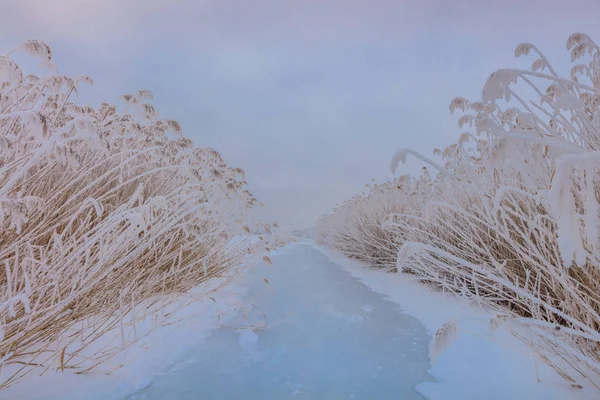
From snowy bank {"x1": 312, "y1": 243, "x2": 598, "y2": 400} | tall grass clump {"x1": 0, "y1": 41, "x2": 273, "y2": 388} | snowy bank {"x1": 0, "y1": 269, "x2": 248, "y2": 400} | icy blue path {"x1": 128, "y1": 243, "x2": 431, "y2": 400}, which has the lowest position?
snowy bank {"x1": 312, "y1": 243, "x2": 598, "y2": 400}

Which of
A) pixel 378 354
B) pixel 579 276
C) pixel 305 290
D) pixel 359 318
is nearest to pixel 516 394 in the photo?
pixel 579 276

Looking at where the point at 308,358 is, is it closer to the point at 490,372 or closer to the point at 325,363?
the point at 325,363

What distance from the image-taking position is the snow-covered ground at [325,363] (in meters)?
1.38

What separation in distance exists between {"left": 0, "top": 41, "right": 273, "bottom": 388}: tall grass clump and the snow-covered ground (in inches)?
6.4

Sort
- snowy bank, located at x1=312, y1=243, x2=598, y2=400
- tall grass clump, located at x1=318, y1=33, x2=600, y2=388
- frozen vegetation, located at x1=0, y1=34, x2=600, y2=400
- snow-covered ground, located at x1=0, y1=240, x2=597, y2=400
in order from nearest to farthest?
tall grass clump, located at x1=318, y1=33, x2=600, y2=388 < frozen vegetation, located at x1=0, y1=34, x2=600, y2=400 < snowy bank, located at x1=312, y1=243, x2=598, y2=400 < snow-covered ground, located at x1=0, y1=240, x2=597, y2=400

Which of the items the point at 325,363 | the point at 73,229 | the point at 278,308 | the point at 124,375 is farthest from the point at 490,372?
the point at 73,229

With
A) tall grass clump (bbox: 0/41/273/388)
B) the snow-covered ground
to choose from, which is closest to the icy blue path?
the snow-covered ground

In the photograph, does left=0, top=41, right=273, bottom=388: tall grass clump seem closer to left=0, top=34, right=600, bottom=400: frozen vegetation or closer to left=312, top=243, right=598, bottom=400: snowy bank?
left=0, top=34, right=600, bottom=400: frozen vegetation

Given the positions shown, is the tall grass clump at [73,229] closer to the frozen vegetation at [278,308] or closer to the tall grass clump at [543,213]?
the frozen vegetation at [278,308]

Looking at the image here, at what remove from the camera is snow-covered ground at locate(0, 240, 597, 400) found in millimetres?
1376

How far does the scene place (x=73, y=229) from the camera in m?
2.02

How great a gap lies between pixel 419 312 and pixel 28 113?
8.53 ft

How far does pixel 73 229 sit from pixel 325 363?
158 centimetres

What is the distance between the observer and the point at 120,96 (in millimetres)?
2781
